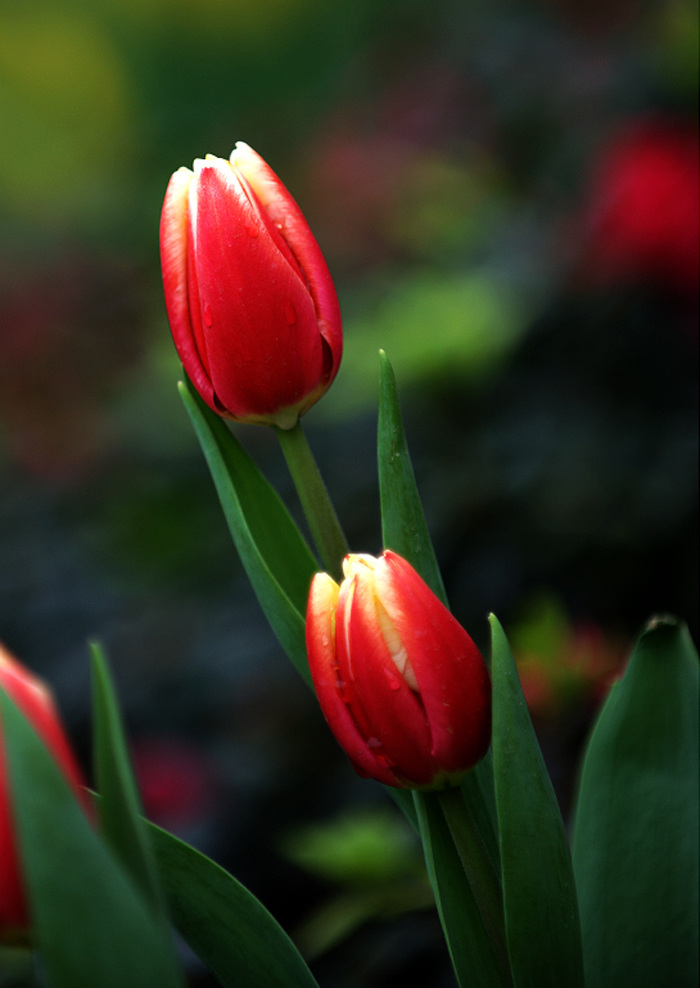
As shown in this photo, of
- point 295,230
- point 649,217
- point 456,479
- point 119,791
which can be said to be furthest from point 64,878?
point 649,217

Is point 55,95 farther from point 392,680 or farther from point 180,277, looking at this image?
point 392,680

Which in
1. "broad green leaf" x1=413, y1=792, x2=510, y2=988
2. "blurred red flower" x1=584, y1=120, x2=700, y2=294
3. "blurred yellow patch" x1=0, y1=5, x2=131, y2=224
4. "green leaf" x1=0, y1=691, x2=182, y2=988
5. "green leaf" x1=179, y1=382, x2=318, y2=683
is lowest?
"broad green leaf" x1=413, y1=792, x2=510, y2=988

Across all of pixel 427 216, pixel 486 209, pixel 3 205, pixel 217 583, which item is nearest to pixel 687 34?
pixel 486 209

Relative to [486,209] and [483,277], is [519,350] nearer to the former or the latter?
[483,277]

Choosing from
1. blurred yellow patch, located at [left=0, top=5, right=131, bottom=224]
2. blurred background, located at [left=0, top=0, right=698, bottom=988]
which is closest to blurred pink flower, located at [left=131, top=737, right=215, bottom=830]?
blurred background, located at [left=0, top=0, right=698, bottom=988]

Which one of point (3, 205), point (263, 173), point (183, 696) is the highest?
point (3, 205)

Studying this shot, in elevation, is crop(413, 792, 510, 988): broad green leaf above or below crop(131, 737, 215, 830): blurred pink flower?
above

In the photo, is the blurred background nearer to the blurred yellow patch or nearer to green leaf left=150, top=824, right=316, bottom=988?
green leaf left=150, top=824, right=316, bottom=988
